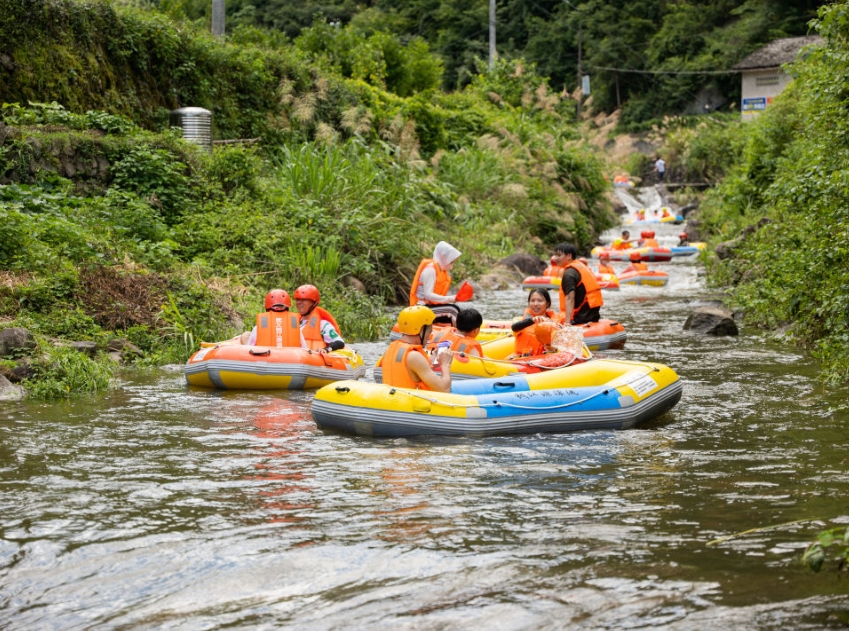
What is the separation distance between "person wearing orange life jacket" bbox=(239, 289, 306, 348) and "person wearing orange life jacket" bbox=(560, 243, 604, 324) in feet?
10.6

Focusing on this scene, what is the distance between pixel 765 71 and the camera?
4672cm

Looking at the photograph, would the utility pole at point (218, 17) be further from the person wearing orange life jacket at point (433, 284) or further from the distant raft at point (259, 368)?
the distant raft at point (259, 368)

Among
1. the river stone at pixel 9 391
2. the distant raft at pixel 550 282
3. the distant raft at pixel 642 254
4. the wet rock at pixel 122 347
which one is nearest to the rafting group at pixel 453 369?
the wet rock at pixel 122 347

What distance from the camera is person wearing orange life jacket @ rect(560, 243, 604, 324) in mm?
11922

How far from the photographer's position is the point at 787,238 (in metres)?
12.8

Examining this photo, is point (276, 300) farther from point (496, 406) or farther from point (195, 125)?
point (195, 125)

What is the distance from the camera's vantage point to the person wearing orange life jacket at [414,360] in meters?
8.04

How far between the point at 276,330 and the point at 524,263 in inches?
452

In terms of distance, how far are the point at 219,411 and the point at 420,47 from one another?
22390 mm

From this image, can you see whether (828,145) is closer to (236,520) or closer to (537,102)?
(236,520)

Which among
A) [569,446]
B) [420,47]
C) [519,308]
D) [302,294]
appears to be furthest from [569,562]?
[420,47]

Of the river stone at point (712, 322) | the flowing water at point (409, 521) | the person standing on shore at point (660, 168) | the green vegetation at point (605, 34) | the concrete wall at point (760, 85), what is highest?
the green vegetation at point (605, 34)

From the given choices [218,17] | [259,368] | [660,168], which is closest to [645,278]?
[218,17]

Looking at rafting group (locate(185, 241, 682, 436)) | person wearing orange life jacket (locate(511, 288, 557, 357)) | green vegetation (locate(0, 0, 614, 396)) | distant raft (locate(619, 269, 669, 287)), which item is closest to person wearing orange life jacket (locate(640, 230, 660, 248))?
green vegetation (locate(0, 0, 614, 396))
